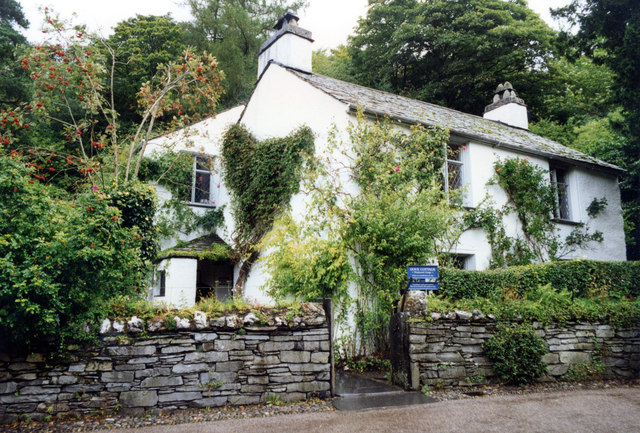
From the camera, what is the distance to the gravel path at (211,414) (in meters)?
5.47

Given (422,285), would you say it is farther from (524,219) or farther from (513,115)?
(513,115)

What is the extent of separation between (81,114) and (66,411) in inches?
761

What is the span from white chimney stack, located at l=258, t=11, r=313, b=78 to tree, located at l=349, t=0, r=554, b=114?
36.4ft

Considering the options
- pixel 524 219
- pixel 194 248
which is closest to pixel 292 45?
pixel 194 248

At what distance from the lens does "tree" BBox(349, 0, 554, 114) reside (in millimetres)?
24016

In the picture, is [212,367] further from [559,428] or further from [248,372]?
[559,428]

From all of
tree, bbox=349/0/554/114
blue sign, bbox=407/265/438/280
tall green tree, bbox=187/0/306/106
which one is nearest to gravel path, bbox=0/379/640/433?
blue sign, bbox=407/265/438/280

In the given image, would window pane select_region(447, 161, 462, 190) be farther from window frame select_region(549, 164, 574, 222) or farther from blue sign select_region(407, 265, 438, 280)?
blue sign select_region(407, 265, 438, 280)

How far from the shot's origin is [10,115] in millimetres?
9383

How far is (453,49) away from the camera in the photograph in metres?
25.4

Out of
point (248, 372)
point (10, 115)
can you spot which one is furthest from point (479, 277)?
point (10, 115)

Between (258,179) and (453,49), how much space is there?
57.9 feet

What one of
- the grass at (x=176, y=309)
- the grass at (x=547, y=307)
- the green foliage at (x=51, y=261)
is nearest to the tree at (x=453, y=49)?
the grass at (x=547, y=307)

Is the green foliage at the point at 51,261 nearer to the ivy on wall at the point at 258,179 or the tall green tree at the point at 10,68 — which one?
the ivy on wall at the point at 258,179
